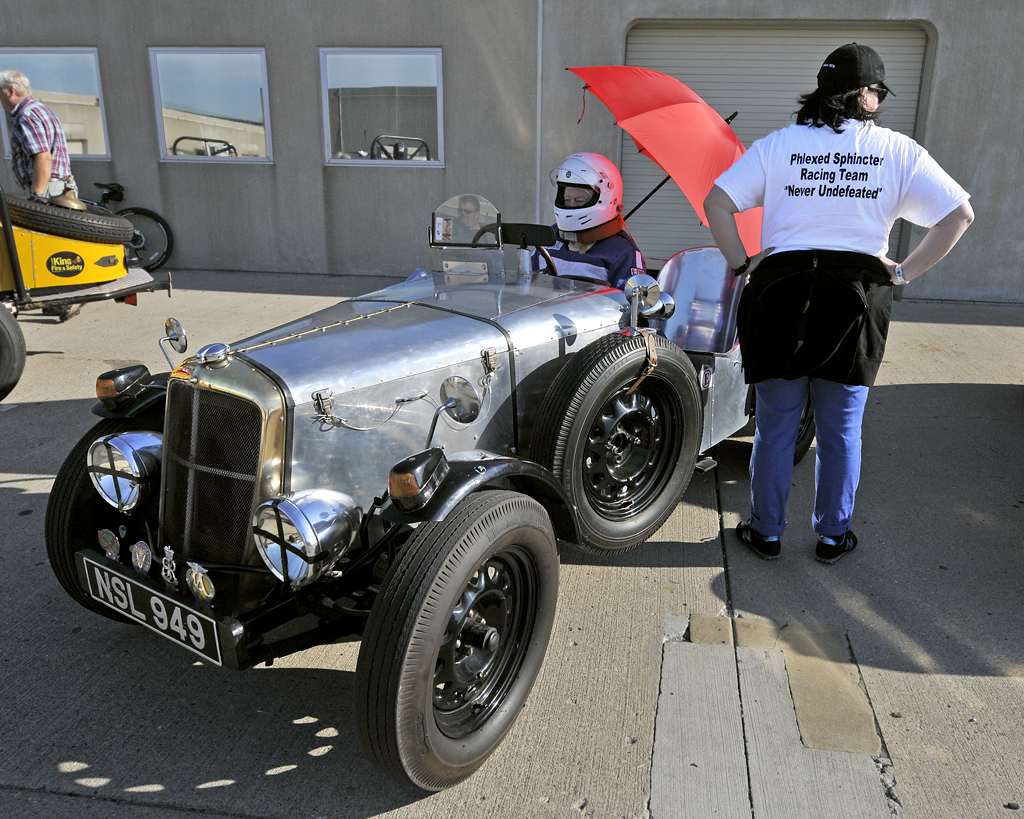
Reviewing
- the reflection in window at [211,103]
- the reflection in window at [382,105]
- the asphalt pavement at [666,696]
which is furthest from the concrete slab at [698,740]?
the reflection in window at [211,103]

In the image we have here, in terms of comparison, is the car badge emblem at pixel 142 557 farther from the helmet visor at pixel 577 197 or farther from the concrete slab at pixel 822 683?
the helmet visor at pixel 577 197

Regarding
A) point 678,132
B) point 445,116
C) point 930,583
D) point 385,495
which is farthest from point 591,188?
point 445,116

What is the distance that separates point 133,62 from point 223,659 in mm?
9605

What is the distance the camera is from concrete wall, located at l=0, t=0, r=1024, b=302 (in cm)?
846

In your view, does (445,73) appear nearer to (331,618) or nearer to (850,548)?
(850,548)

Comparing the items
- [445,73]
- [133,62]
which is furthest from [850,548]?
[133,62]

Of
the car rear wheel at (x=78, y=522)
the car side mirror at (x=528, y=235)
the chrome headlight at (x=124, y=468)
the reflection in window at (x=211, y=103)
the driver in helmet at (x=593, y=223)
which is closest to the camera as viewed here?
the chrome headlight at (x=124, y=468)

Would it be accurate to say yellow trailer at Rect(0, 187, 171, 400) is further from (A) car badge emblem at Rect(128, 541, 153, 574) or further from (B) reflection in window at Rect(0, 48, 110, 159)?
(B) reflection in window at Rect(0, 48, 110, 159)

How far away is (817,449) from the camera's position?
3424 millimetres

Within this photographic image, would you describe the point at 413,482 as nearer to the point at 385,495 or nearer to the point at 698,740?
the point at 385,495

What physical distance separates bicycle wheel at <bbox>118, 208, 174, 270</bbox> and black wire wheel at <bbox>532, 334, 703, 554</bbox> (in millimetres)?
8226

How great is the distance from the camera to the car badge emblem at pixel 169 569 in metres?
2.47

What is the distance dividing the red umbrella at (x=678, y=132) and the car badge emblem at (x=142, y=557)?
8.88 feet

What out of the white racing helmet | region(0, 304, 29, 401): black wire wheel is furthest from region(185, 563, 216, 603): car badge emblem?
region(0, 304, 29, 401): black wire wheel
